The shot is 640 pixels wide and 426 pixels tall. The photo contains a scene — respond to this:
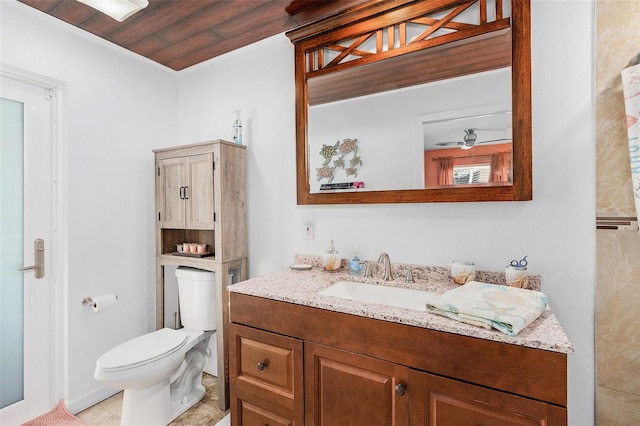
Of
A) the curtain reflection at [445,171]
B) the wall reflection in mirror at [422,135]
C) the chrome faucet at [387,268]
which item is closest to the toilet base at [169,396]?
the chrome faucet at [387,268]

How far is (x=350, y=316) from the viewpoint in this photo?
1.23 meters

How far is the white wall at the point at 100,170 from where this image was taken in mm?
1961

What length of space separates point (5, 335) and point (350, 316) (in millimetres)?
2044

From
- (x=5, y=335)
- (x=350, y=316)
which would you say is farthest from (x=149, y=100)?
(x=350, y=316)

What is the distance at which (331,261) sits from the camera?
182cm

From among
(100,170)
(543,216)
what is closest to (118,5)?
(100,170)

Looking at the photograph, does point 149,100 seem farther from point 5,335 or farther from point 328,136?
point 5,335

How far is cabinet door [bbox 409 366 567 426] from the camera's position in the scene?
93cm

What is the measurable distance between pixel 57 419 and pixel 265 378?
1.50m

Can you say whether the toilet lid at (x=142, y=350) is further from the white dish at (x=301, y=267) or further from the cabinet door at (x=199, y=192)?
the white dish at (x=301, y=267)

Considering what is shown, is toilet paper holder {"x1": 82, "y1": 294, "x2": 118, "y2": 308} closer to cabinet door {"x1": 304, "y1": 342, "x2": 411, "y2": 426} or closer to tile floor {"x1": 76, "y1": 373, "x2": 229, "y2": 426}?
tile floor {"x1": 76, "y1": 373, "x2": 229, "y2": 426}

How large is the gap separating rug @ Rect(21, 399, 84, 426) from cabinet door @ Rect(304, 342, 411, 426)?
1597 millimetres

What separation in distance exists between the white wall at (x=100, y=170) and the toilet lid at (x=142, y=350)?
0.47m

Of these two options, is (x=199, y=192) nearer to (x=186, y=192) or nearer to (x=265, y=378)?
(x=186, y=192)
